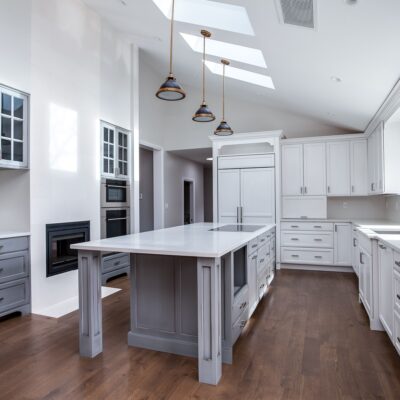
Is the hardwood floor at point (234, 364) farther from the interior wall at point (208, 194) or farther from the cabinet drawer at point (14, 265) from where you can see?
the interior wall at point (208, 194)

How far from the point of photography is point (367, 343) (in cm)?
258

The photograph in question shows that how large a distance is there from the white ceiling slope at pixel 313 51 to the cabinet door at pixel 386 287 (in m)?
1.71

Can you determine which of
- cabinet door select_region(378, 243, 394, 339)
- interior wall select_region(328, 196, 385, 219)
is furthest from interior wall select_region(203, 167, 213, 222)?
cabinet door select_region(378, 243, 394, 339)

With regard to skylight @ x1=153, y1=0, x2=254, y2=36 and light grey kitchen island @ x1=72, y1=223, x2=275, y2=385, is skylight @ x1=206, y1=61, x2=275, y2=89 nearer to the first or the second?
skylight @ x1=153, y1=0, x2=254, y2=36

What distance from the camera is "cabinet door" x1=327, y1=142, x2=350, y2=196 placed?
5.46 metres

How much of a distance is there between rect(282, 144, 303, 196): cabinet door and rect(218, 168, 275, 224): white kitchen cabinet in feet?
0.96

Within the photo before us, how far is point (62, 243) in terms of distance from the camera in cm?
385

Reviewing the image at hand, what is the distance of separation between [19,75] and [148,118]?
334 cm

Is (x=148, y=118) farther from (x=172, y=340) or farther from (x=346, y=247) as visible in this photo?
(x=172, y=340)

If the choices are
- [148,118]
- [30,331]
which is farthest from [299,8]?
[148,118]

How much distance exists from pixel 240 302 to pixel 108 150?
3153 mm

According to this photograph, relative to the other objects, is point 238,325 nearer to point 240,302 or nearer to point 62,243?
point 240,302

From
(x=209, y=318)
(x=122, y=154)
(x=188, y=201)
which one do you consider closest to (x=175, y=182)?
(x=188, y=201)

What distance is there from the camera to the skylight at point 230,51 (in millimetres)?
4043
